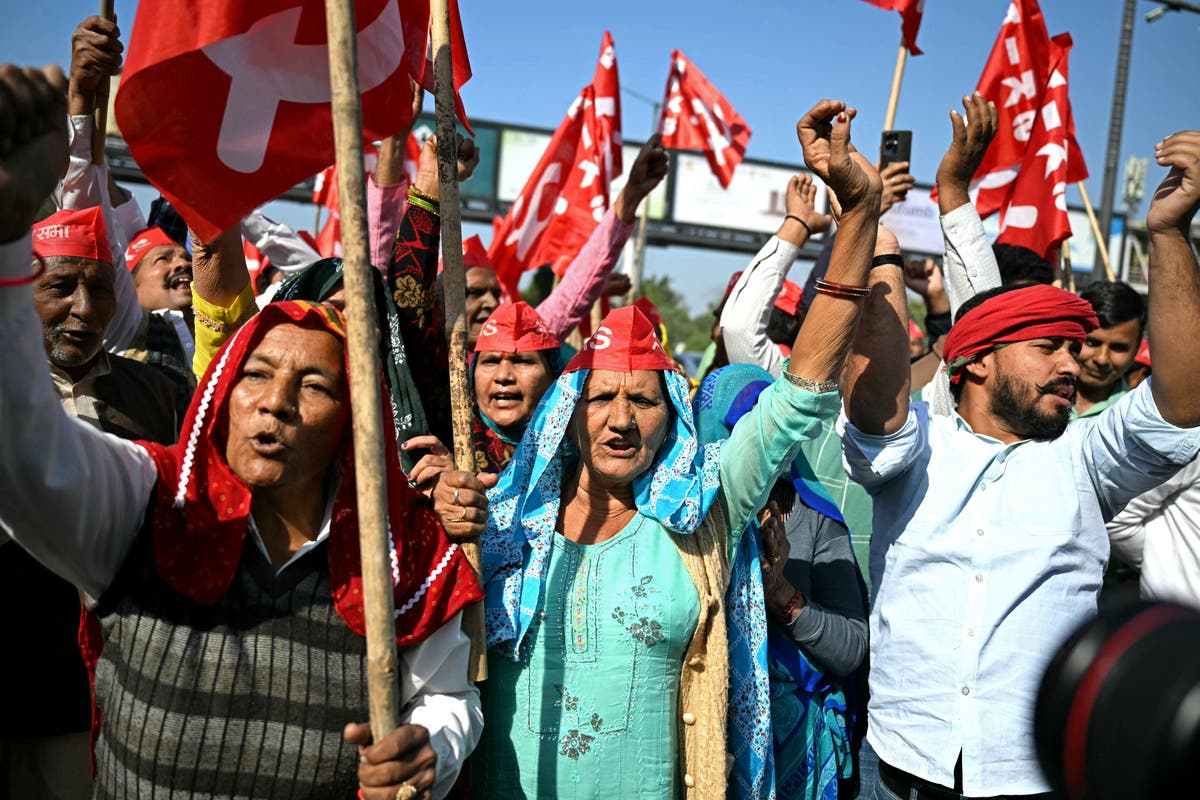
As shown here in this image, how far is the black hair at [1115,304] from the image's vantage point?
476 centimetres

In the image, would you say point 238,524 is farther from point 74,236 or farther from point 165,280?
point 165,280

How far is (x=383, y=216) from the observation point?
3281 millimetres

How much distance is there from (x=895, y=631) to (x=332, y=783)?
1535mm

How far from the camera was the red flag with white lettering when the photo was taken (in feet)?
18.6

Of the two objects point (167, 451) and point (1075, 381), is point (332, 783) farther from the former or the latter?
point (1075, 381)

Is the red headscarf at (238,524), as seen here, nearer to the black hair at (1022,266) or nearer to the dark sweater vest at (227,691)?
the dark sweater vest at (227,691)

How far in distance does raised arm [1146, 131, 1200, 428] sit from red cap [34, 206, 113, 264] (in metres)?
2.80

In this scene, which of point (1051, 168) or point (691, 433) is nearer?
point (691, 433)

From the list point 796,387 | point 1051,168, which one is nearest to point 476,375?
point 796,387

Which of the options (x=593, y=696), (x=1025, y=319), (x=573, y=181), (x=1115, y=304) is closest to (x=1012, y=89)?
(x=1115, y=304)

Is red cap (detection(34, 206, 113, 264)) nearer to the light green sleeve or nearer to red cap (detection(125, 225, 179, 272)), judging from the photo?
red cap (detection(125, 225, 179, 272))

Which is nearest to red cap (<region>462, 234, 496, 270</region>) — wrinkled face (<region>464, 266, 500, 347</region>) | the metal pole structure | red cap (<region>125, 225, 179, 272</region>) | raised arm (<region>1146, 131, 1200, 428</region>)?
wrinkled face (<region>464, 266, 500, 347</region>)

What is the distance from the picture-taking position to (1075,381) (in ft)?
9.37

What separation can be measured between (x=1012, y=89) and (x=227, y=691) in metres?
5.23
